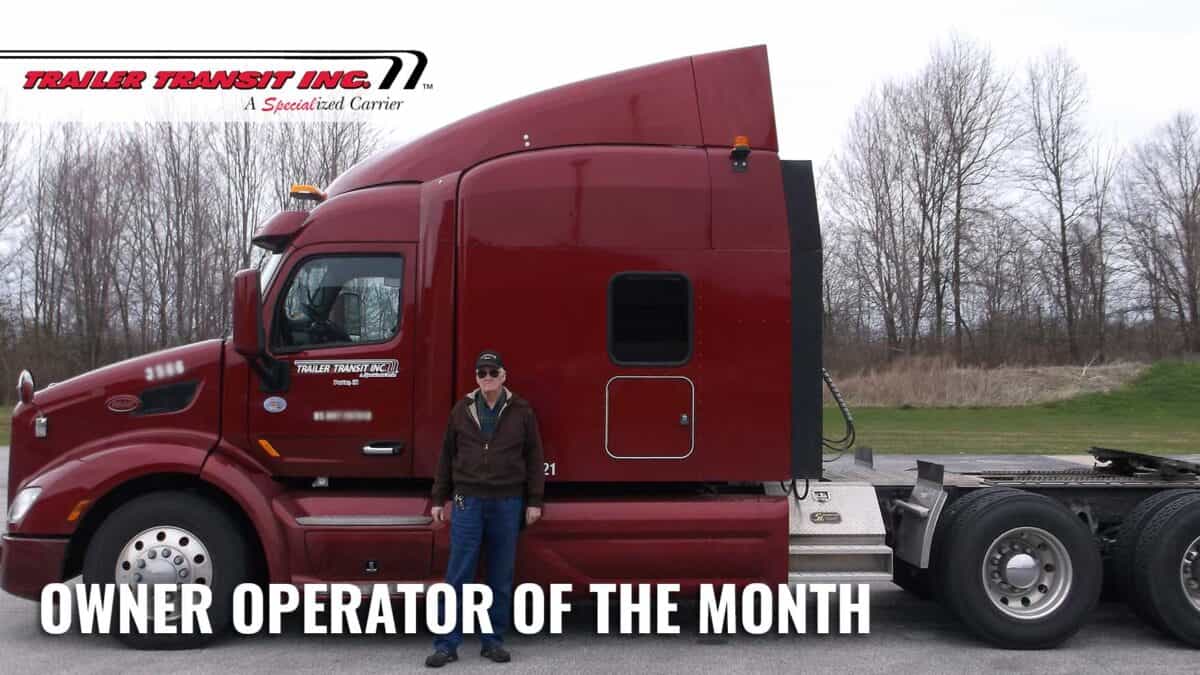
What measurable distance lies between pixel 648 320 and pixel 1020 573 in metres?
2.91

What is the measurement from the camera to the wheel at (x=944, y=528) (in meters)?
6.93

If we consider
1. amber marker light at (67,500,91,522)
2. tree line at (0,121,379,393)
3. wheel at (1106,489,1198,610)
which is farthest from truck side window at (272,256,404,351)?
tree line at (0,121,379,393)

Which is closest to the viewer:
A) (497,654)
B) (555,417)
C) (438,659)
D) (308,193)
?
(438,659)

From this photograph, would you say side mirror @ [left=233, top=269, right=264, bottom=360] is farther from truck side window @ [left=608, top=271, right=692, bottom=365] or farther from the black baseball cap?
truck side window @ [left=608, top=271, right=692, bottom=365]

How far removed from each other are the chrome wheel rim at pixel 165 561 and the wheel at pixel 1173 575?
6.02m

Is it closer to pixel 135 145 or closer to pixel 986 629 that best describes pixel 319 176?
pixel 135 145

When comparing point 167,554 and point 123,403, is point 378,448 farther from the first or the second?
point 123,403

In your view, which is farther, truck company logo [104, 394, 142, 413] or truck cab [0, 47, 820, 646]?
truck company logo [104, 394, 142, 413]

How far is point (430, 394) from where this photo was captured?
22.3ft

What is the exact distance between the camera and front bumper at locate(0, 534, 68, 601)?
6.64 meters

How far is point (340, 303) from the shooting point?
6.96 meters

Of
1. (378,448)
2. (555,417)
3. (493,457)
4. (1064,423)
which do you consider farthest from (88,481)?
(1064,423)

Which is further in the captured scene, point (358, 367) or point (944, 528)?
point (944, 528)

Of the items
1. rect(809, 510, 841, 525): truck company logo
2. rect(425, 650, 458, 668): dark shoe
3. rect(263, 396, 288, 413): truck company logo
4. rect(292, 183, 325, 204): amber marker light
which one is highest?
rect(292, 183, 325, 204): amber marker light
